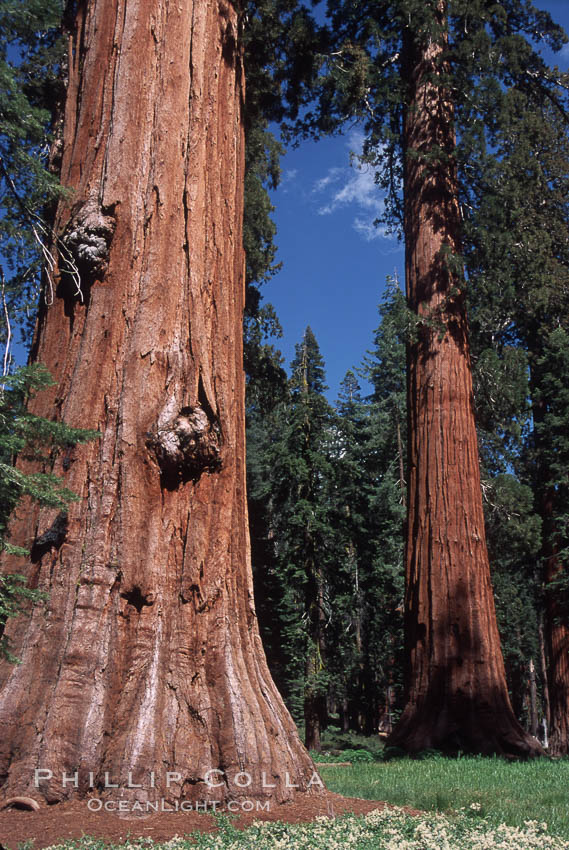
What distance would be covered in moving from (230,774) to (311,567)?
16.0 m

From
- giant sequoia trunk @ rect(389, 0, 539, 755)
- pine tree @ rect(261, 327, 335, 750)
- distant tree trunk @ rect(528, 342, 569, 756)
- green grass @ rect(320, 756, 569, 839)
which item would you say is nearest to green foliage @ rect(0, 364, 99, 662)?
green grass @ rect(320, 756, 569, 839)

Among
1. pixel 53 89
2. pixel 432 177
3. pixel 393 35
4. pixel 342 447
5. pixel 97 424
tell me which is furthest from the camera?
pixel 342 447

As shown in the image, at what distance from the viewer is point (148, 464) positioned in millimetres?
3953

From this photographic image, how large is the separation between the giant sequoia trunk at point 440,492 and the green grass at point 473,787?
804 mm

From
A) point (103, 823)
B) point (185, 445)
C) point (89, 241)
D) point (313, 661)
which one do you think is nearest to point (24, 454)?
point (185, 445)

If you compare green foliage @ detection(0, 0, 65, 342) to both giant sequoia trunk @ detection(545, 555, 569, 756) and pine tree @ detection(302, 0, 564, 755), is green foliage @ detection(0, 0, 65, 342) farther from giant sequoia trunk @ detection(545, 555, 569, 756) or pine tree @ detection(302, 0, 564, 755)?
giant sequoia trunk @ detection(545, 555, 569, 756)

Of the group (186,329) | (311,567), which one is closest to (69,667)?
(186,329)

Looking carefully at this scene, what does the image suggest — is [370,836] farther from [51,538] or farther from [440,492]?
[440,492]

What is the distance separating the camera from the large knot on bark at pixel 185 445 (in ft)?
13.0

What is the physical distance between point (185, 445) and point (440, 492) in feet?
14.7

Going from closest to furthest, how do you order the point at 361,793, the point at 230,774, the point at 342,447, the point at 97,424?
1. the point at 230,774
2. the point at 97,424
3. the point at 361,793
4. the point at 342,447

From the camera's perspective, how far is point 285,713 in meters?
4.00

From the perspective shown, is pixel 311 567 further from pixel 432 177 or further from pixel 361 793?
pixel 361 793

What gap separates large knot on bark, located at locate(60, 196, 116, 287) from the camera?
432 cm
